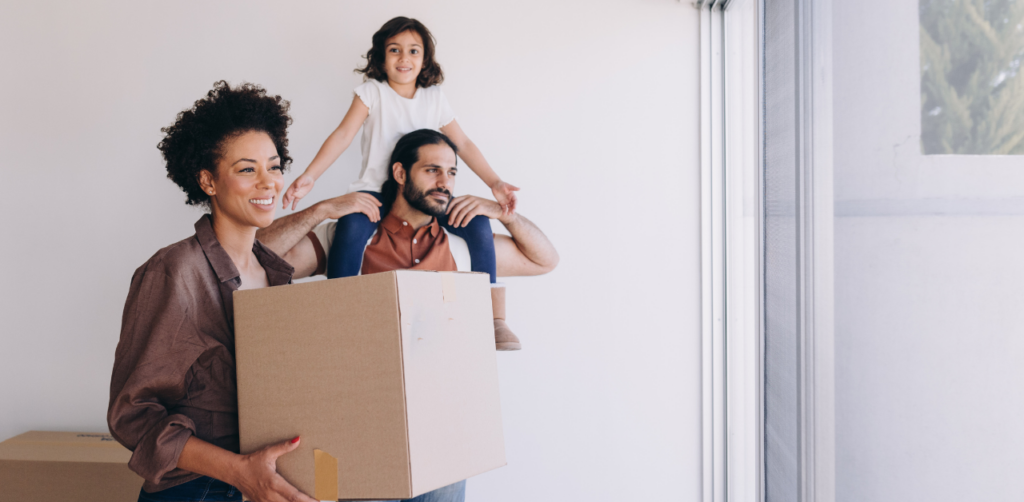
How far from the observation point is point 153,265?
39.3 inches

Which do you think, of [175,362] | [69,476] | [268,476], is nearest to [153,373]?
[175,362]

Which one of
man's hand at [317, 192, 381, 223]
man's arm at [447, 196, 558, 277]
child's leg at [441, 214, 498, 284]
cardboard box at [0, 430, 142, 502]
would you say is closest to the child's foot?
child's leg at [441, 214, 498, 284]

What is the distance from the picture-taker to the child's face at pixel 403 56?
163 cm

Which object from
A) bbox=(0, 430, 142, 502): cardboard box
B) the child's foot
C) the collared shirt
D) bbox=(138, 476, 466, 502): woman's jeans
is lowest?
bbox=(0, 430, 142, 502): cardboard box

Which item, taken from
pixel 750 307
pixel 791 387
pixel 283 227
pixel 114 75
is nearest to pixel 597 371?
pixel 750 307

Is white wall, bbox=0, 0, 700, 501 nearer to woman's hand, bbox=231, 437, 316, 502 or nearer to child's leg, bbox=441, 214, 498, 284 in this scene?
child's leg, bbox=441, 214, 498, 284

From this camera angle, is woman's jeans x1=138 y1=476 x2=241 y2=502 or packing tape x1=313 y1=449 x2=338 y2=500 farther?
woman's jeans x1=138 y1=476 x2=241 y2=502

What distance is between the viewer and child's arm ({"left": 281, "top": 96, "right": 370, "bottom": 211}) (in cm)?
159

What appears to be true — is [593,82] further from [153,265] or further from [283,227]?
[153,265]

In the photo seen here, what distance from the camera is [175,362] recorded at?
0.96m

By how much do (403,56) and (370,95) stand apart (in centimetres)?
15

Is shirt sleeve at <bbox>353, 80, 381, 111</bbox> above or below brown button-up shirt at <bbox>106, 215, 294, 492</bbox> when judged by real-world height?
above

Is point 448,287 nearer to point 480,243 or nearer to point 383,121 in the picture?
point 480,243

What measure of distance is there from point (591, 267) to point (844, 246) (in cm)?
115
